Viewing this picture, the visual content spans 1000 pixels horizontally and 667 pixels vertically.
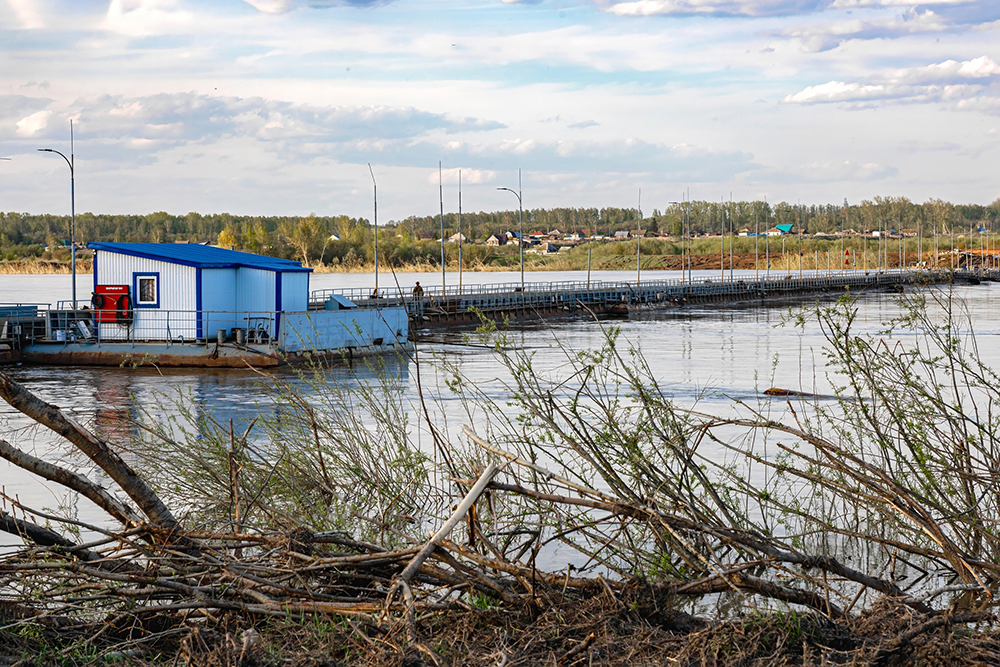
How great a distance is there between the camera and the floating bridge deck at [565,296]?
5178cm

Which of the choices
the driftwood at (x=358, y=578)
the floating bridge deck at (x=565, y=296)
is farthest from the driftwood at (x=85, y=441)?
the floating bridge deck at (x=565, y=296)

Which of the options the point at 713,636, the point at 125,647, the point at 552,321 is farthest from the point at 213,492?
the point at 552,321

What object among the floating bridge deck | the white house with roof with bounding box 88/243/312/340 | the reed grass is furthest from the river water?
the reed grass

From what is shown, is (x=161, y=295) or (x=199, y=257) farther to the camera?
(x=199, y=257)

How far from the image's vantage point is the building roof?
32062 millimetres

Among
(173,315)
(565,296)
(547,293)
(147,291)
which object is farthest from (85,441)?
(565,296)

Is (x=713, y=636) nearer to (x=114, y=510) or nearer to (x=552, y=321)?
(x=114, y=510)

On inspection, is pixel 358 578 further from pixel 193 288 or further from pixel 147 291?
pixel 147 291

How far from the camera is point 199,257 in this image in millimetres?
33094

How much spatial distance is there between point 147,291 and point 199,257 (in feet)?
6.81

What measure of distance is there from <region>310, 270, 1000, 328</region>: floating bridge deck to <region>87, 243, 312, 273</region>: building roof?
12.1 feet

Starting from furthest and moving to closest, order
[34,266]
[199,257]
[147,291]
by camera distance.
Result: [34,266]
[199,257]
[147,291]

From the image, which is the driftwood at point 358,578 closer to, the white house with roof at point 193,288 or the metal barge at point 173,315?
the metal barge at point 173,315

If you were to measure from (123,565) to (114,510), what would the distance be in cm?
40
